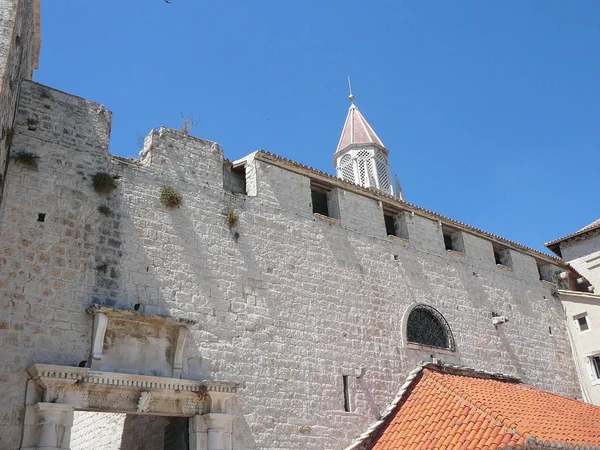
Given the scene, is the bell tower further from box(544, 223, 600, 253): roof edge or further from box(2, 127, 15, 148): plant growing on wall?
box(2, 127, 15, 148): plant growing on wall

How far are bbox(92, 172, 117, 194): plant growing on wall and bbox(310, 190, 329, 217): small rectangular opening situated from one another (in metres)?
4.63

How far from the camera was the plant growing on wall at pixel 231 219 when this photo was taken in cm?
1052

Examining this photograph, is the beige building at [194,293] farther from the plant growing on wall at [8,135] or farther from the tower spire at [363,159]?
the tower spire at [363,159]

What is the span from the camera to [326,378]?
10.6 metres

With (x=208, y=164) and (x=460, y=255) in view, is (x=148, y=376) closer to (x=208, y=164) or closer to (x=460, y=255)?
(x=208, y=164)

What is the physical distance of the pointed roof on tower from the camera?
29.0 metres

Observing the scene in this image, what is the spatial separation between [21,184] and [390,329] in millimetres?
7173

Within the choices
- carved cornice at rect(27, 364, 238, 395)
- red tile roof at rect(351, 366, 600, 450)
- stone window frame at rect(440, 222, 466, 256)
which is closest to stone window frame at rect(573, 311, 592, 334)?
red tile roof at rect(351, 366, 600, 450)

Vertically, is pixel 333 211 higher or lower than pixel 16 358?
higher

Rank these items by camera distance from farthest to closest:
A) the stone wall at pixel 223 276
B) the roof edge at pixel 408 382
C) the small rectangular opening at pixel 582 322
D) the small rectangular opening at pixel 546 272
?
1. the small rectangular opening at pixel 546 272
2. the small rectangular opening at pixel 582 322
3. the roof edge at pixel 408 382
4. the stone wall at pixel 223 276

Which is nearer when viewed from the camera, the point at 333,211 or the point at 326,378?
the point at 326,378

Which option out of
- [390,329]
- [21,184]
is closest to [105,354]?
[21,184]

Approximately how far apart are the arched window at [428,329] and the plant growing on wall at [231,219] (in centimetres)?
434

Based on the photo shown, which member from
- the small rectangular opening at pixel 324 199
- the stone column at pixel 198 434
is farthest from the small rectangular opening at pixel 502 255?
the stone column at pixel 198 434
